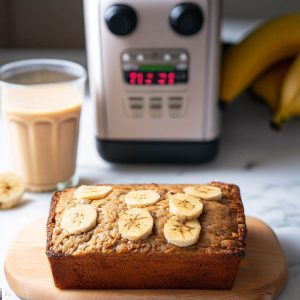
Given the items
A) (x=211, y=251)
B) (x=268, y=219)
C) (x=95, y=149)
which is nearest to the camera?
(x=211, y=251)

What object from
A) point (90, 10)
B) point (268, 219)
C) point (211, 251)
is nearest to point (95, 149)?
point (90, 10)

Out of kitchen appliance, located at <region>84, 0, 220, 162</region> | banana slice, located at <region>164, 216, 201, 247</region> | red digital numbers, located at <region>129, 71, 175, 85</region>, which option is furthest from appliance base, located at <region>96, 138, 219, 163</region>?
banana slice, located at <region>164, 216, 201, 247</region>

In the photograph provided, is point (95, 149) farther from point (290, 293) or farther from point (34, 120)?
point (290, 293)

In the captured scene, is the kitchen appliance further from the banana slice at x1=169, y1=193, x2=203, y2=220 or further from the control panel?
the banana slice at x1=169, y1=193, x2=203, y2=220

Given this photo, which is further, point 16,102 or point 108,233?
point 16,102

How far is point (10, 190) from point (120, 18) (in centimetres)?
36

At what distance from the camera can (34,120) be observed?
3.61 ft

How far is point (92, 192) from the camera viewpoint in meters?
0.95

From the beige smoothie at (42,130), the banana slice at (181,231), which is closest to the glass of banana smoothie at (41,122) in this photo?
the beige smoothie at (42,130)

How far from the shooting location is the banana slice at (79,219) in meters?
0.87

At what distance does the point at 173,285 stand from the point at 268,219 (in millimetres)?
269

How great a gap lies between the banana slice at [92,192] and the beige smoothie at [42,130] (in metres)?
0.19

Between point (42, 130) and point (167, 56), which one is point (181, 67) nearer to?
point (167, 56)

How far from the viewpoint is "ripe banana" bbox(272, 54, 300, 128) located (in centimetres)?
130
